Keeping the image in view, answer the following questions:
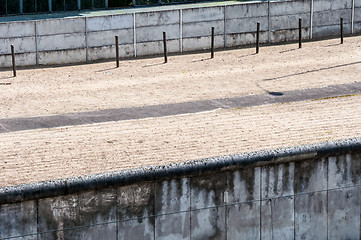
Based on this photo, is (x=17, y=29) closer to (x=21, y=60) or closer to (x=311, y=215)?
(x=21, y=60)

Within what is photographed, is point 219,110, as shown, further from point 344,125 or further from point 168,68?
point 168,68

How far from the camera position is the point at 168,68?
29.4 metres

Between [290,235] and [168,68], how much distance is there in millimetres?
15943

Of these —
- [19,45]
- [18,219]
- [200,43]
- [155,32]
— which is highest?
[155,32]

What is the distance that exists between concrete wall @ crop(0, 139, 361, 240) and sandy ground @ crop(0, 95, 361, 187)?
452 centimetres

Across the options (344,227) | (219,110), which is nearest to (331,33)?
(219,110)

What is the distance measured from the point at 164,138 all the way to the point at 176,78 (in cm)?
800

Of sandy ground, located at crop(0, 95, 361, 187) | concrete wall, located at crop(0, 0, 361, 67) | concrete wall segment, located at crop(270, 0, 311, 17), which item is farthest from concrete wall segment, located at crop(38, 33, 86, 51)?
sandy ground, located at crop(0, 95, 361, 187)

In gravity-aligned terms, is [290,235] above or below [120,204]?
below

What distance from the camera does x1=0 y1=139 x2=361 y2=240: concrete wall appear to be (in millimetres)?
12383

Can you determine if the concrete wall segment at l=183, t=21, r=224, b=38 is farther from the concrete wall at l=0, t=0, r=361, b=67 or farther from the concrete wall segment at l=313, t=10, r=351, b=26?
the concrete wall segment at l=313, t=10, r=351, b=26

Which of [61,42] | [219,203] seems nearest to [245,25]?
[61,42]

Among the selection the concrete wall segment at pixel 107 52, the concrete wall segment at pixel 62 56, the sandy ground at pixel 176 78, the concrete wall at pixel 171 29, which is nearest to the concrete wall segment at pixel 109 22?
the concrete wall at pixel 171 29

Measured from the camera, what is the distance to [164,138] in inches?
794
